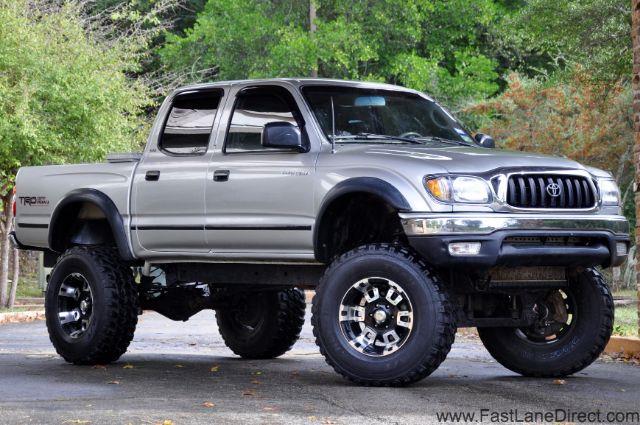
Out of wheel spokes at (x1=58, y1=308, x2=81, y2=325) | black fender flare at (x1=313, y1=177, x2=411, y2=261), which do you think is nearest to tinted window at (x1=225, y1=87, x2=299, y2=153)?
black fender flare at (x1=313, y1=177, x2=411, y2=261)

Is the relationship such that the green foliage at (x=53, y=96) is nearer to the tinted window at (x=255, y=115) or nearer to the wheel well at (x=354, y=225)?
the tinted window at (x=255, y=115)

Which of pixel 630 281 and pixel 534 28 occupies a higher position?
pixel 534 28

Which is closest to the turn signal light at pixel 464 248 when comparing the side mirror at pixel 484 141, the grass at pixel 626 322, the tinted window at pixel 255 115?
the tinted window at pixel 255 115

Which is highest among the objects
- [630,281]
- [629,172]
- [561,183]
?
[561,183]

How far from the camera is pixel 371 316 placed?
1013 cm

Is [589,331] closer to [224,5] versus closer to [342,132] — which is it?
[342,132]

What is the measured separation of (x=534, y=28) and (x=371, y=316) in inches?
614

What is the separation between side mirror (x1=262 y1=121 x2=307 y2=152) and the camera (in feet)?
34.3

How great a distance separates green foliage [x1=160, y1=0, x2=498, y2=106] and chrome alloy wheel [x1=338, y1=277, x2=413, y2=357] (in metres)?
32.3

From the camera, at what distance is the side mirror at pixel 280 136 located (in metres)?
10.5

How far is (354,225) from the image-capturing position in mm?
10820

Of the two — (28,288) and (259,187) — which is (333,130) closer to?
(259,187)

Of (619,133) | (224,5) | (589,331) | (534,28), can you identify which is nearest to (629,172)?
(619,133)

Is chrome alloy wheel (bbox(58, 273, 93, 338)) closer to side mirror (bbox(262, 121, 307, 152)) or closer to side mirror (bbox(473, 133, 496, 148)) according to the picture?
side mirror (bbox(262, 121, 307, 152))
